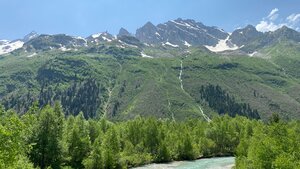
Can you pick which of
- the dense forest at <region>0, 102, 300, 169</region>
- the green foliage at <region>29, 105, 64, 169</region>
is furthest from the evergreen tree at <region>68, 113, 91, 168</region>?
the green foliage at <region>29, 105, 64, 169</region>

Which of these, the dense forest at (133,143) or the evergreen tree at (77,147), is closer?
the dense forest at (133,143)

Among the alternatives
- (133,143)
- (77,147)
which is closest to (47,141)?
(77,147)

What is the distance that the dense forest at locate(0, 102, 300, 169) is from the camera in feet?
204

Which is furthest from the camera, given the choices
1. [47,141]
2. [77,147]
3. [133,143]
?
[133,143]

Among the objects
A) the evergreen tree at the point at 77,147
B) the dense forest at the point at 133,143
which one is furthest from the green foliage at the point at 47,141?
the evergreen tree at the point at 77,147

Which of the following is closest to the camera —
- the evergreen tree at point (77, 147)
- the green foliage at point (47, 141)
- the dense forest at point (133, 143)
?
the dense forest at point (133, 143)

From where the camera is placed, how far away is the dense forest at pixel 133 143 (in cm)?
6228

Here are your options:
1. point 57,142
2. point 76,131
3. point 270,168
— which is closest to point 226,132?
point 76,131

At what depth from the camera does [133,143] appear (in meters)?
154

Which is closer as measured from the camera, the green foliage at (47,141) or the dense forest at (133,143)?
the dense forest at (133,143)

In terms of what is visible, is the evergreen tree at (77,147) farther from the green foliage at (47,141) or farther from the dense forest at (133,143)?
the green foliage at (47,141)

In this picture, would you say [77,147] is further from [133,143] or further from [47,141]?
[133,143]

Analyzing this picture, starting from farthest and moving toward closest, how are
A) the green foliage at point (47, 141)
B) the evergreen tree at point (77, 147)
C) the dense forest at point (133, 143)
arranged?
the evergreen tree at point (77, 147)
the green foliage at point (47, 141)
the dense forest at point (133, 143)

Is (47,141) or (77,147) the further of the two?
(77,147)
